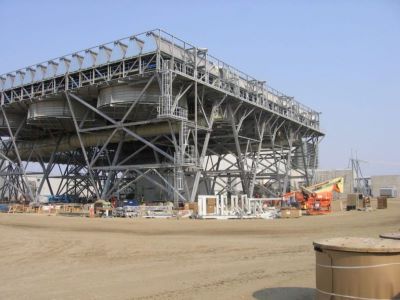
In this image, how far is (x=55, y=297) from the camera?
9.34m

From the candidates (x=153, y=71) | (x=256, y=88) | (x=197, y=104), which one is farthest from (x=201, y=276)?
(x=256, y=88)

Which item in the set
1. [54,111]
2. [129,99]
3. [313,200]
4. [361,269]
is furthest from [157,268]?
[54,111]

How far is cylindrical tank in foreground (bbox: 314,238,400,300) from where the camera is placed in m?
6.00

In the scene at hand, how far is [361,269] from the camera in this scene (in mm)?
6105

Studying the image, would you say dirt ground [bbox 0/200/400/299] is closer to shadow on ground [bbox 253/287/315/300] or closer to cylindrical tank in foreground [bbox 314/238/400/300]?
shadow on ground [bbox 253/287/315/300]

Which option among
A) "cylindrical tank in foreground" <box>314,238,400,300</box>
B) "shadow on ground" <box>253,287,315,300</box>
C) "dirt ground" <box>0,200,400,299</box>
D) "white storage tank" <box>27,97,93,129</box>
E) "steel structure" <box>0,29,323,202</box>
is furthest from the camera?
"white storage tank" <box>27,97,93,129</box>

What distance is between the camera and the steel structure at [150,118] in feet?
137

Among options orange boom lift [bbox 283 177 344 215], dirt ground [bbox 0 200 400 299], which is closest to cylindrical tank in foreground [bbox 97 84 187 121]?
orange boom lift [bbox 283 177 344 215]

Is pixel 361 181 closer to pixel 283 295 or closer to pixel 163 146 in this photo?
pixel 163 146

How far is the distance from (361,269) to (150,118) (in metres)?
41.7

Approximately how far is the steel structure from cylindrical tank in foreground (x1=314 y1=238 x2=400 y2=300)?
33287mm

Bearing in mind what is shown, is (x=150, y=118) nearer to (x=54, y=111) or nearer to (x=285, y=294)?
(x=54, y=111)

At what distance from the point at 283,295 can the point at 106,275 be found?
16.6 ft

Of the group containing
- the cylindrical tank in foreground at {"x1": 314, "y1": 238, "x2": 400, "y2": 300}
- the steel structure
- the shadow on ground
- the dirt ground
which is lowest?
the dirt ground
